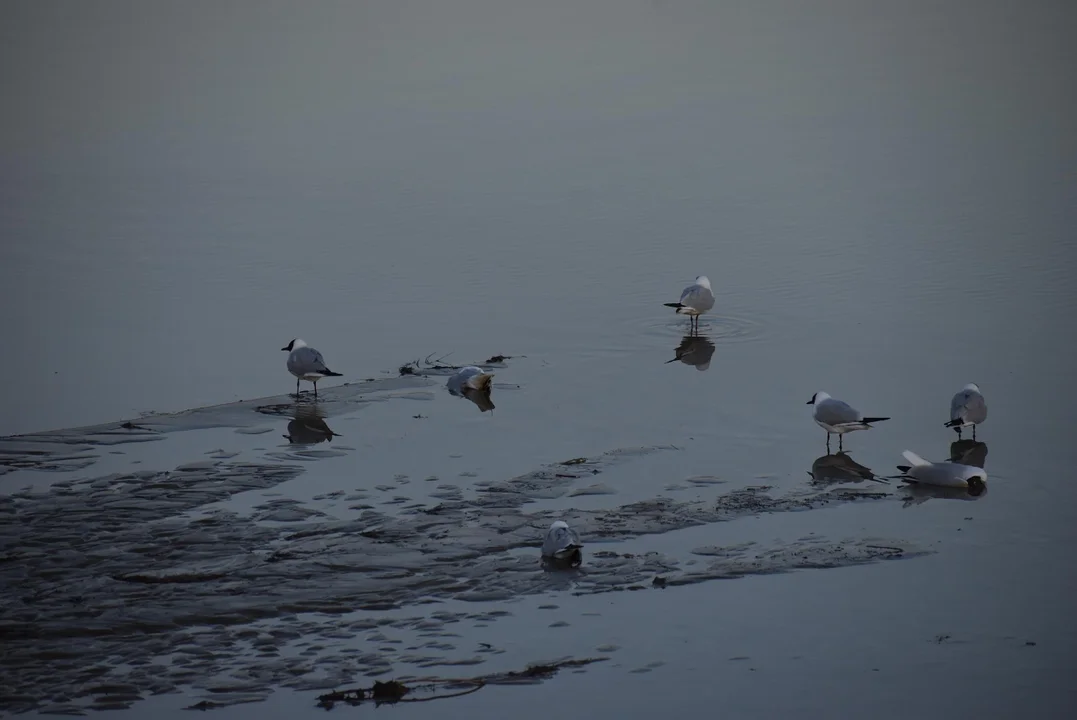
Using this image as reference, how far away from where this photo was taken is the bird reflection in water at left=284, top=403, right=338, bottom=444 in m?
10.8

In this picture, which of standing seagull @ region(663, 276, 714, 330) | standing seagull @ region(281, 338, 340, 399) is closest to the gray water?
standing seagull @ region(663, 276, 714, 330)

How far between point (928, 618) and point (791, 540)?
4.02 ft

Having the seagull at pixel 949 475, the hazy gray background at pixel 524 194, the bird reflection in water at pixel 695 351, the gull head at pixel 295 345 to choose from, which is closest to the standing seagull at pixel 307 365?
the gull head at pixel 295 345

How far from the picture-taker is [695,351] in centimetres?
1320

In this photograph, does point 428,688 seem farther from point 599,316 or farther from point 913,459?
point 599,316

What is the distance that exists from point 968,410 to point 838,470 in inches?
52.9

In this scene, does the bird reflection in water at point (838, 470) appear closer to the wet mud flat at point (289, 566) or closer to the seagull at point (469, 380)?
the wet mud flat at point (289, 566)

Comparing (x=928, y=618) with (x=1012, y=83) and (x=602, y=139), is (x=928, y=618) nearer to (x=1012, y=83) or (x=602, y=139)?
(x=602, y=139)

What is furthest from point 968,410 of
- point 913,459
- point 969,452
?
point 913,459

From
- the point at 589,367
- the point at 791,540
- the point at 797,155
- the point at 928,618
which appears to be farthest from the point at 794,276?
the point at 928,618

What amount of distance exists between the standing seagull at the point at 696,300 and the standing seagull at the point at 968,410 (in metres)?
3.68

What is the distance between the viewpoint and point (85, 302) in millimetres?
14961

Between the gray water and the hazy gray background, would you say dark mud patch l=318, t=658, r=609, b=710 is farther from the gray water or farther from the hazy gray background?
the hazy gray background

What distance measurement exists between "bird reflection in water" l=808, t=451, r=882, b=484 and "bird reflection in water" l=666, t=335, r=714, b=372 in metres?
2.56
